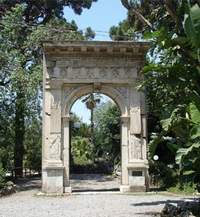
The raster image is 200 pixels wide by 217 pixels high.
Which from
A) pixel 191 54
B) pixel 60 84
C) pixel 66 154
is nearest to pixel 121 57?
pixel 60 84

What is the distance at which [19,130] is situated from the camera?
31781mm

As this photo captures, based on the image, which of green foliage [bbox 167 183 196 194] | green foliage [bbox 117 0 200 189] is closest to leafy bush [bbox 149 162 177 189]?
green foliage [bbox 167 183 196 194]

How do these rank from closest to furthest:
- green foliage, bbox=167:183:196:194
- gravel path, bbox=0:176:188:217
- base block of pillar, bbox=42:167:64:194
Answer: gravel path, bbox=0:176:188:217
green foliage, bbox=167:183:196:194
base block of pillar, bbox=42:167:64:194

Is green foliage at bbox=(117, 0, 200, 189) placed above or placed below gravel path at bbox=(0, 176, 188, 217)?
A: above

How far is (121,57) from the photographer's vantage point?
2370 centimetres

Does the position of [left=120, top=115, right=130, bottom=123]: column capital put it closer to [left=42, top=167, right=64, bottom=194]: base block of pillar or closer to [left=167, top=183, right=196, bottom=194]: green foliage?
[left=42, top=167, right=64, bottom=194]: base block of pillar

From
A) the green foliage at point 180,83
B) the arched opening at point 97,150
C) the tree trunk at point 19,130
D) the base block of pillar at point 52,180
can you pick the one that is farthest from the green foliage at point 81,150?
the green foliage at point 180,83

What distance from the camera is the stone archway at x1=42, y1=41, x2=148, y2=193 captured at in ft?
75.3

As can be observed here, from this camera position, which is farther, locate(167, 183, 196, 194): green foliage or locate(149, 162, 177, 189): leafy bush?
locate(149, 162, 177, 189): leafy bush

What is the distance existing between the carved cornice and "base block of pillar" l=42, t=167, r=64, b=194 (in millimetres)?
5175

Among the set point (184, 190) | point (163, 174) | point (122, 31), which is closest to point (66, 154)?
point (184, 190)

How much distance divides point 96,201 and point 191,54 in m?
7.99

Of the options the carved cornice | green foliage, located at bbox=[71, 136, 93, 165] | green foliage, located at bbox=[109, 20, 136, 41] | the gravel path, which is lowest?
the gravel path

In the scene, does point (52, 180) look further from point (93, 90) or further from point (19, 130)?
point (19, 130)
